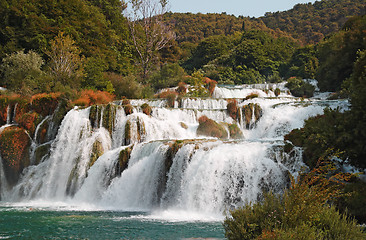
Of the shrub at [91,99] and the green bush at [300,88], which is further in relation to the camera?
the green bush at [300,88]

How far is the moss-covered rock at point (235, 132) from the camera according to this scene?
68.7 ft

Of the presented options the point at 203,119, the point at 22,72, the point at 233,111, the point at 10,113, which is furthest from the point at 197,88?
the point at 10,113

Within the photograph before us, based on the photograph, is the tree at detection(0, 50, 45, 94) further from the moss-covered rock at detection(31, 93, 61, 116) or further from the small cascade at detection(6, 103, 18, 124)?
the moss-covered rock at detection(31, 93, 61, 116)

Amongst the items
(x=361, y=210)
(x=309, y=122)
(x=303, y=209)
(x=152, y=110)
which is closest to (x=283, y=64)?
(x=152, y=110)

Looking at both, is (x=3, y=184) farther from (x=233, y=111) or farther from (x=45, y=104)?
(x=233, y=111)

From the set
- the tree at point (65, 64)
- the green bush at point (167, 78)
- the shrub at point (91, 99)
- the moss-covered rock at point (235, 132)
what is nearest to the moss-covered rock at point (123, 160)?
the shrub at point (91, 99)

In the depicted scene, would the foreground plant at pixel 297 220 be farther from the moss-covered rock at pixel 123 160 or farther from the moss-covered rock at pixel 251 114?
the moss-covered rock at pixel 251 114

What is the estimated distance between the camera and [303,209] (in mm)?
5844

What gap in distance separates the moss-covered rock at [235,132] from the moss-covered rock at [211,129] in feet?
1.64

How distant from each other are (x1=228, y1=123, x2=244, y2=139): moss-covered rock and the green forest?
19.1 feet

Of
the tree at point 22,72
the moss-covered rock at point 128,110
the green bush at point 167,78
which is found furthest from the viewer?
the green bush at point 167,78

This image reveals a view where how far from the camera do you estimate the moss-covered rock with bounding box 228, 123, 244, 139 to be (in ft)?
68.7

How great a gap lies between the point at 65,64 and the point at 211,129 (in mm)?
16140

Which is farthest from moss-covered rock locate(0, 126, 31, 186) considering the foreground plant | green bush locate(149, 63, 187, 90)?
green bush locate(149, 63, 187, 90)
